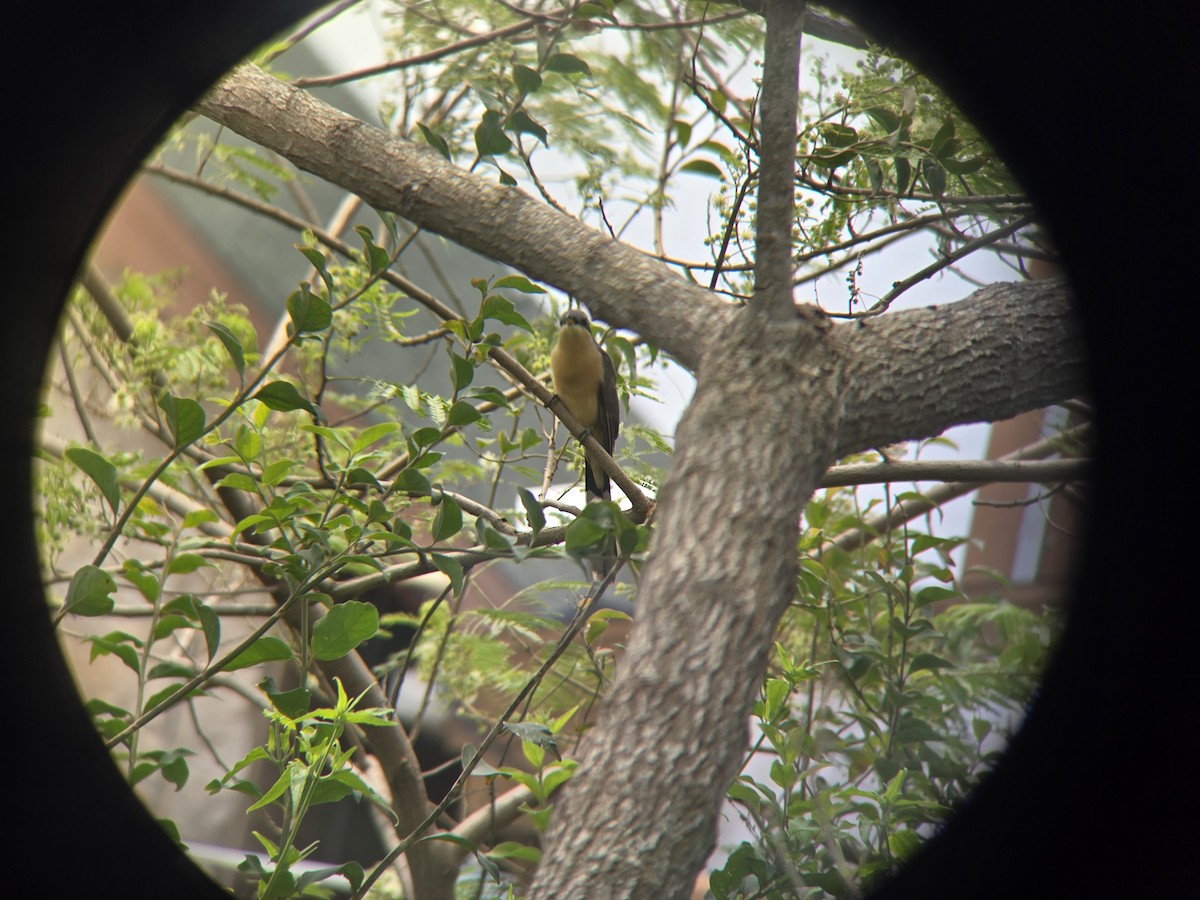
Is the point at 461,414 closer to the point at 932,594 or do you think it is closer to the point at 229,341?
the point at 229,341

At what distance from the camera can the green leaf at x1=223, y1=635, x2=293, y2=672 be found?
136 cm

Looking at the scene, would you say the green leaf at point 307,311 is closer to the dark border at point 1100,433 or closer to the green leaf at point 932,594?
the dark border at point 1100,433

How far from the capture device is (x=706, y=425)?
1138 millimetres

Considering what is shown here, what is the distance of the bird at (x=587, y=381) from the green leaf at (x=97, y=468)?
5.21 feet

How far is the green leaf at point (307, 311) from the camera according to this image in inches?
55.0

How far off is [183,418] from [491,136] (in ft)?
2.49

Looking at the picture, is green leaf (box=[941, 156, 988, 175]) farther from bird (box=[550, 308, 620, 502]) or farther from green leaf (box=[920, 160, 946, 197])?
bird (box=[550, 308, 620, 502])

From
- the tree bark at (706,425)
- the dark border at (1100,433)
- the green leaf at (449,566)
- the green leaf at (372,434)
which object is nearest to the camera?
the tree bark at (706,425)

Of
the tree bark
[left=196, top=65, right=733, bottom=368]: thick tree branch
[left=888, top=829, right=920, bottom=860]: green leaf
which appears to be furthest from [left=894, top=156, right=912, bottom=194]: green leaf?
[left=888, top=829, right=920, bottom=860]: green leaf

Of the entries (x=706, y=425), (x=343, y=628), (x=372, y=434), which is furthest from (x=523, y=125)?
(x=343, y=628)

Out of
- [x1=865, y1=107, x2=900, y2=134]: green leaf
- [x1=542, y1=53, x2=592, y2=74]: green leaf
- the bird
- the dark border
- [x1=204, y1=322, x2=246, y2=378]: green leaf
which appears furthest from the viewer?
the bird

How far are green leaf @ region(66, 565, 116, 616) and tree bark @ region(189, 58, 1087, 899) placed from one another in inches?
31.3

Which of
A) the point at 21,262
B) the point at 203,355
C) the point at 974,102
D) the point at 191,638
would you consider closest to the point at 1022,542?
the point at 974,102

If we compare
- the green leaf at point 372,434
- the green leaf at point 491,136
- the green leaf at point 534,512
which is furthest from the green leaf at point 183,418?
the green leaf at point 491,136
